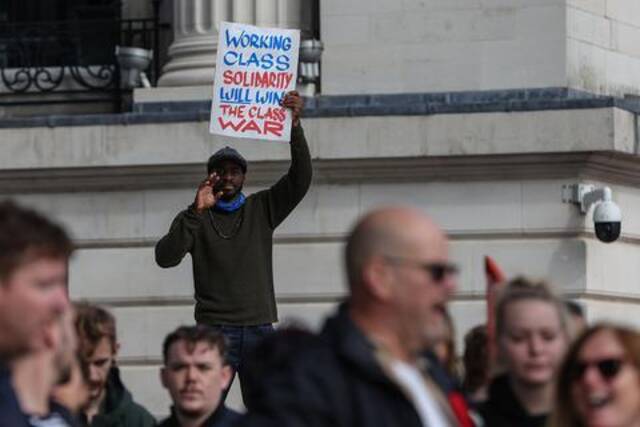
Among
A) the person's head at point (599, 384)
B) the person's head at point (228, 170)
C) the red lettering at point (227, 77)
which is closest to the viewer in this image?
the person's head at point (599, 384)

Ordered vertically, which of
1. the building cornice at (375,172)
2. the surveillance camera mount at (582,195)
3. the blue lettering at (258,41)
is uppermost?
the blue lettering at (258,41)

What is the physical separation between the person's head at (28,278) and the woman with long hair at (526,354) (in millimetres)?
2137

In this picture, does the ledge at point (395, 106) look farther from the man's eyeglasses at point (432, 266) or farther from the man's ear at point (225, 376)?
the man's eyeglasses at point (432, 266)


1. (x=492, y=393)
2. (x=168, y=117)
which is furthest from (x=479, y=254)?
(x=492, y=393)

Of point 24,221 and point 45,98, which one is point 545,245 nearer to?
point 45,98

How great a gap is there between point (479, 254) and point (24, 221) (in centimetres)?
1231

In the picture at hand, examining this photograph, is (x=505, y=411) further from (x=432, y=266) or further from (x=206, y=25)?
(x=206, y=25)

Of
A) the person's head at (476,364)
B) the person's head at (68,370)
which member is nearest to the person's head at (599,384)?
the person's head at (68,370)

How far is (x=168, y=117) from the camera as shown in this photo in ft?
58.7

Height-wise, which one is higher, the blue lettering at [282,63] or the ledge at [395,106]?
the blue lettering at [282,63]

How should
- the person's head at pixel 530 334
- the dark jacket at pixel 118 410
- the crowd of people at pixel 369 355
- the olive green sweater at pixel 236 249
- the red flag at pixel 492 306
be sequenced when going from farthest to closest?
the olive green sweater at pixel 236 249 < the dark jacket at pixel 118 410 < the red flag at pixel 492 306 < the person's head at pixel 530 334 < the crowd of people at pixel 369 355

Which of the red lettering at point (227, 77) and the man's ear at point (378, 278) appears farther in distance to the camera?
the red lettering at point (227, 77)

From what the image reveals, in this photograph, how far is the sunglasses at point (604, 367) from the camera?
644cm

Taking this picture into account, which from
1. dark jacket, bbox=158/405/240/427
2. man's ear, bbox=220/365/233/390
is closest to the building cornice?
man's ear, bbox=220/365/233/390
